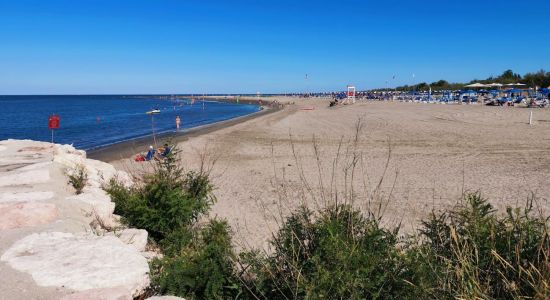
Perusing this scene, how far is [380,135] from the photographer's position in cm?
2089

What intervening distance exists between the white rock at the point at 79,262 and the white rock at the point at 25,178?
2.29m

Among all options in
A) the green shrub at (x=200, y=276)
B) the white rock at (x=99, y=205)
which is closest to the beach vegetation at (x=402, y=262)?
the green shrub at (x=200, y=276)

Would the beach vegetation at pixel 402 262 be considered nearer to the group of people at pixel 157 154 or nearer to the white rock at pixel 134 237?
the white rock at pixel 134 237

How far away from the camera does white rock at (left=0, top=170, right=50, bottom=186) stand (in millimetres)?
6272

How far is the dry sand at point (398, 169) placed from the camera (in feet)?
27.5

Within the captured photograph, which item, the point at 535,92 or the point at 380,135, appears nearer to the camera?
the point at 380,135

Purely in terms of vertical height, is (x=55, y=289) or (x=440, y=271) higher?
(x=440, y=271)

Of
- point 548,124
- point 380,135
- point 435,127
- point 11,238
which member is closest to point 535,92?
point 548,124

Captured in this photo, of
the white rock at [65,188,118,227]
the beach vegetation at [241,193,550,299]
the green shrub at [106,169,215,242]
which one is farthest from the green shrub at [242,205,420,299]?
the white rock at [65,188,118,227]

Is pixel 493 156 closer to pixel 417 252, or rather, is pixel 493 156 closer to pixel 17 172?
pixel 417 252

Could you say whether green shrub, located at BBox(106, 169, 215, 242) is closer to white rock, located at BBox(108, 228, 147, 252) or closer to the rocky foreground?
the rocky foreground

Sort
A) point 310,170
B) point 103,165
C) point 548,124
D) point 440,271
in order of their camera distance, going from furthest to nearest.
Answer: point 548,124 < point 310,170 < point 103,165 < point 440,271

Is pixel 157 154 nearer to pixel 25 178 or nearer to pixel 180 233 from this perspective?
pixel 25 178

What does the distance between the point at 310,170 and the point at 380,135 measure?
945 cm
